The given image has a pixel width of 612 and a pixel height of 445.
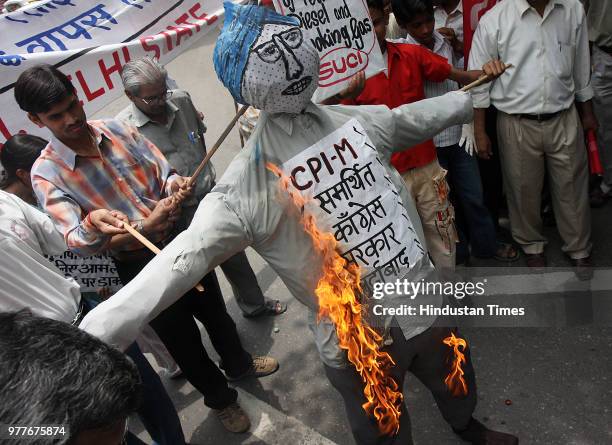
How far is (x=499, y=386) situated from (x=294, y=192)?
A: 1895mm

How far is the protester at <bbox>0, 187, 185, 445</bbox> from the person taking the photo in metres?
2.16

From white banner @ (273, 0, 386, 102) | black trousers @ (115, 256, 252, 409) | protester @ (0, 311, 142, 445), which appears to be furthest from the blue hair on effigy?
black trousers @ (115, 256, 252, 409)

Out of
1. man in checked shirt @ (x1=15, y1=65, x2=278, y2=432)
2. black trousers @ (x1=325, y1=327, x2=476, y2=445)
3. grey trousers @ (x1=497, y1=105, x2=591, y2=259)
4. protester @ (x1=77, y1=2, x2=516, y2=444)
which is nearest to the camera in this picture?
protester @ (x1=77, y1=2, x2=516, y2=444)

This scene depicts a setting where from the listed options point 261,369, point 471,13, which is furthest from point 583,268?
point 261,369

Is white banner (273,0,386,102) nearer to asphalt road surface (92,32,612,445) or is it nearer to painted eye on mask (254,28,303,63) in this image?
painted eye on mask (254,28,303,63)

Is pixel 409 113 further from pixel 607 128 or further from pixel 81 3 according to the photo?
pixel 607 128

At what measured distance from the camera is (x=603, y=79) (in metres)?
3.91

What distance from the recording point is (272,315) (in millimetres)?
3912

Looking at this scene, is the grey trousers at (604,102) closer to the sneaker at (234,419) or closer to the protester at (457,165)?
the protester at (457,165)

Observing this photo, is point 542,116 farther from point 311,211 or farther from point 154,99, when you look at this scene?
point 154,99

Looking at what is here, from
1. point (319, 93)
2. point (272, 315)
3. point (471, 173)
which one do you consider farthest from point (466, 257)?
point (319, 93)

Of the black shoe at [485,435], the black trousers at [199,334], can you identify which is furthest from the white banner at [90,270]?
the black shoe at [485,435]

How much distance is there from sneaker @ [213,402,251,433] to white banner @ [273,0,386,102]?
1.84 meters

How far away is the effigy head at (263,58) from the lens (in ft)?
5.57
